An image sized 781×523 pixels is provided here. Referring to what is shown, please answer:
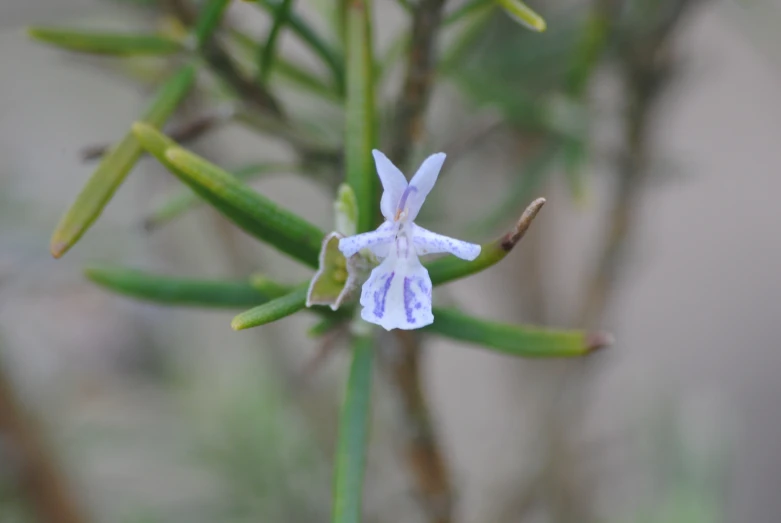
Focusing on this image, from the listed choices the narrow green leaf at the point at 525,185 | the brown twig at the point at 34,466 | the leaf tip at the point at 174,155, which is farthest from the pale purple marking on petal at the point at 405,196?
the brown twig at the point at 34,466

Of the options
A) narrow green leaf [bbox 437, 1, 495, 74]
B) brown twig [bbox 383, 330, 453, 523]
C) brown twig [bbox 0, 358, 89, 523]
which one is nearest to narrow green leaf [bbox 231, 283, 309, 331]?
brown twig [bbox 383, 330, 453, 523]

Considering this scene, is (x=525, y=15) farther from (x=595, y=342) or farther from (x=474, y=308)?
(x=474, y=308)

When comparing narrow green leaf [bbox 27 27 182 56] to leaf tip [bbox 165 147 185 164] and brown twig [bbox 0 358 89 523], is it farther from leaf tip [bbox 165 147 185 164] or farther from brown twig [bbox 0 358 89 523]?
brown twig [bbox 0 358 89 523]

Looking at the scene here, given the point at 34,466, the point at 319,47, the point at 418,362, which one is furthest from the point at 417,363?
the point at 34,466

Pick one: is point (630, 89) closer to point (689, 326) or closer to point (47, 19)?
point (47, 19)

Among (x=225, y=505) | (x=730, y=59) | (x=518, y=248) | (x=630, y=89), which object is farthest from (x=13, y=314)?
(x=730, y=59)
